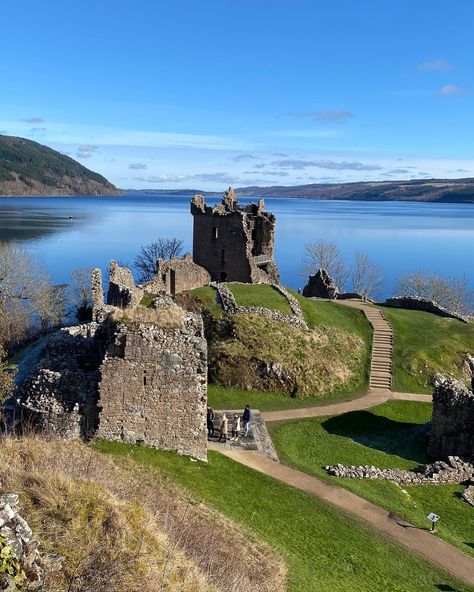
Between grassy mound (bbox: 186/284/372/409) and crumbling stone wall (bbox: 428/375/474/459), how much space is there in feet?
22.0

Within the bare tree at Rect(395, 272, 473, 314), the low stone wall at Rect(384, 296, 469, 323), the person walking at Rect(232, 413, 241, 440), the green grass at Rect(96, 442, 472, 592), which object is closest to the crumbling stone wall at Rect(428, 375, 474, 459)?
the green grass at Rect(96, 442, 472, 592)

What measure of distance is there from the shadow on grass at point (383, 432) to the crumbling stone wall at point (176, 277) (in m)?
17.9

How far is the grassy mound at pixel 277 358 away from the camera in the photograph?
99.3 feet

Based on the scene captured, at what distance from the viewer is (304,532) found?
15891 mm

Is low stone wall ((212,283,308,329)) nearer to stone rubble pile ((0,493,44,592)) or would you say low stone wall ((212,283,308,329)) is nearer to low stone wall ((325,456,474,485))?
low stone wall ((325,456,474,485))

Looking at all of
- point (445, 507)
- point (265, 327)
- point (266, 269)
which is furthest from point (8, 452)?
point (266, 269)

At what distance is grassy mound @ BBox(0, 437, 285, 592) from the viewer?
8.05 m

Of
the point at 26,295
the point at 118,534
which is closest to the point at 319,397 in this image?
the point at 118,534

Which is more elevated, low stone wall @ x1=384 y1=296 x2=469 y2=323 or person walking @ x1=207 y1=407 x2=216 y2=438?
low stone wall @ x1=384 y1=296 x2=469 y2=323

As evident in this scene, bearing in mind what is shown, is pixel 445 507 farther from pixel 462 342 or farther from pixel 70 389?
pixel 462 342

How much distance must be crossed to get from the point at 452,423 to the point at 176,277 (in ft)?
85.6

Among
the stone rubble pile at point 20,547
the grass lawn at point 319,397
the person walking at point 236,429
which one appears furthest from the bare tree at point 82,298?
the stone rubble pile at point 20,547

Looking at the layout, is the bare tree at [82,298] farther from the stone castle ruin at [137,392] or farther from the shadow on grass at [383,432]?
the stone castle ruin at [137,392]

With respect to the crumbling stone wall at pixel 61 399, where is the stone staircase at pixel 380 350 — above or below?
below
